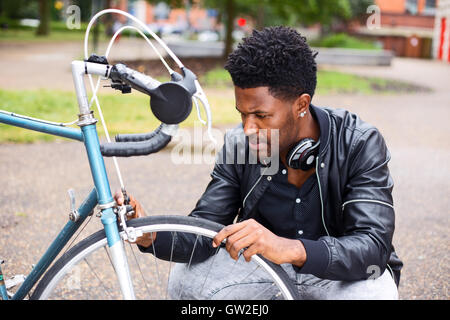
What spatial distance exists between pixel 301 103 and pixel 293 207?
0.46 meters

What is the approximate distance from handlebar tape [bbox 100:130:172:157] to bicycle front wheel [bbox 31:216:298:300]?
0.22m

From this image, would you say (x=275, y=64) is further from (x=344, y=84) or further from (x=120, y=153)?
(x=344, y=84)

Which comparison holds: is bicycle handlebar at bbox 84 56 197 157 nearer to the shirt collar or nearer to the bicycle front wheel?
the bicycle front wheel

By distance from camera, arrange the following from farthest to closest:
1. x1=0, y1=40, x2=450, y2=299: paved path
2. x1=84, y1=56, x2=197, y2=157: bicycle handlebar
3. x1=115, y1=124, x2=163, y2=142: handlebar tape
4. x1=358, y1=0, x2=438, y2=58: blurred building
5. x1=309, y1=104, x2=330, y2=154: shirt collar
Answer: x1=358, y1=0, x2=438, y2=58: blurred building, x1=0, y1=40, x2=450, y2=299: paved path, x1=309, y1=104, x2=330, y2=154: shirt collar, x1=115, y1=124, x2=163, y2=142: handlebar tape, x1=84, y1=56, x2=197, y2=157: bicycle handlebar

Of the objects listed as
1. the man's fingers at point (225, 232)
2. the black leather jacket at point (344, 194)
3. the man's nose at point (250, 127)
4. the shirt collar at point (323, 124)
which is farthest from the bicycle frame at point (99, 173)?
the shirt collar at point (323, 124)

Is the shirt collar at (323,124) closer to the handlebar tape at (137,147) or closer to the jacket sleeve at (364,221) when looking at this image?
the jacket sleeve at (364,221)

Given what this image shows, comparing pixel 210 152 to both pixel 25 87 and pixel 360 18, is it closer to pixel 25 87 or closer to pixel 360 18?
pixel 25 87

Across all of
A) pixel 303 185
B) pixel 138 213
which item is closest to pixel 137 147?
pixel 138 213

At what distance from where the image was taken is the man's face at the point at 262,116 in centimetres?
208

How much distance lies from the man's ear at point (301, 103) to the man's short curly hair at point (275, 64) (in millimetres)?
20

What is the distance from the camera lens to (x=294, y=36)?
7.11 ft

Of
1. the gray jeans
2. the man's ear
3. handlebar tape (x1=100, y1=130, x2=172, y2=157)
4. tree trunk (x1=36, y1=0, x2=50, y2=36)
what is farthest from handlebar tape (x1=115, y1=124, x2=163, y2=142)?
tree trunk (x1=36, y1=0, x2=50, y2=36)

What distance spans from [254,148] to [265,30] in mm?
484

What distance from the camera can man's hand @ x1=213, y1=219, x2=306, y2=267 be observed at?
5.79 feet
